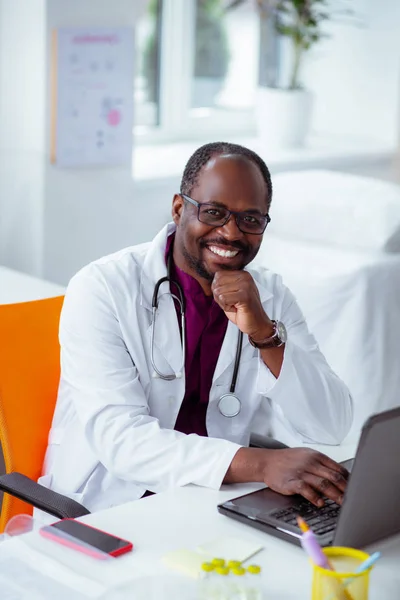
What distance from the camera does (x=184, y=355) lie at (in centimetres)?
186

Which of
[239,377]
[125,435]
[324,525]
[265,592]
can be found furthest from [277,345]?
[265,592]

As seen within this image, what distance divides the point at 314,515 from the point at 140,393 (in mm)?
438

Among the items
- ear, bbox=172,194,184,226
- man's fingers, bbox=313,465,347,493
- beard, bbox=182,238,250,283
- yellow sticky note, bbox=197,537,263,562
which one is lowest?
yellow sticky note, bbox=197,537,263,562

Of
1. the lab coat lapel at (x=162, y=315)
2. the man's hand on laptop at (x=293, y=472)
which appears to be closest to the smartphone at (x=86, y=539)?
the man's hand on laptop at (x=293, y=472)

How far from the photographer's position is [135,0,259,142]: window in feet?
13.6

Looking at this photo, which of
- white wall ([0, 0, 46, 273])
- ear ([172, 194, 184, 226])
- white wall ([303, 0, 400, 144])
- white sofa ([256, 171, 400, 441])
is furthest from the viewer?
white wall ([303, 0, 400, 144])

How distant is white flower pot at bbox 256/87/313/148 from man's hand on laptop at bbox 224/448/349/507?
2.91 m

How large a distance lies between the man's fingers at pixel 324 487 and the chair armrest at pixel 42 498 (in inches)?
15.1

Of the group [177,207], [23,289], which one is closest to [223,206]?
[177,207]

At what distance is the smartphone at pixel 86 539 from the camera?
50.7 inches

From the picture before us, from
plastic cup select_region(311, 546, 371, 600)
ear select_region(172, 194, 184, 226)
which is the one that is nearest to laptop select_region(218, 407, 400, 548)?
plastic cup select_region(311, 546, 371, 600)

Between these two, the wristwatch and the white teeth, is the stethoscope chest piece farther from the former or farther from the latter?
the white teeth

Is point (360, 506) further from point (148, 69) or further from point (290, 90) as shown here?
point (290, 90)

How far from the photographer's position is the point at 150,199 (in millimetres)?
3637
